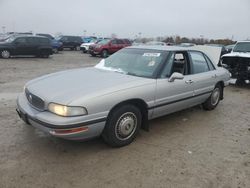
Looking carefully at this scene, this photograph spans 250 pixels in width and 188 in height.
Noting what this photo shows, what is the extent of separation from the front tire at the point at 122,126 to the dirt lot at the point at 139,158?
146mm

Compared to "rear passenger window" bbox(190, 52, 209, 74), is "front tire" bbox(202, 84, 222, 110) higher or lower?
lower

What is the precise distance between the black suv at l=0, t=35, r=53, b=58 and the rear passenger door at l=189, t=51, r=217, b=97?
15.4m

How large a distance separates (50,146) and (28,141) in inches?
16.8

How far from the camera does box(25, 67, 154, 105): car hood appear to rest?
359 centimetres

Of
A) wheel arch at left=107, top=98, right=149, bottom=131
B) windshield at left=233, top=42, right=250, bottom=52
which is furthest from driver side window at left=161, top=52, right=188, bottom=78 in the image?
windshield at left=233, top=42, right=250, bottom=52

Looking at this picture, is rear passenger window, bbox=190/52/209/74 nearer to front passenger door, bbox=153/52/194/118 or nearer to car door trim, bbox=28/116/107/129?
front passenger door, bbox=153/52/194/118

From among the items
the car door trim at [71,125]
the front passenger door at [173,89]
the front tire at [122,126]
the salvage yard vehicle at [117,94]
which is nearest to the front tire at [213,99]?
the salvage yard vehicle at [117,94]

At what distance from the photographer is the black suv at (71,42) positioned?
28727mm

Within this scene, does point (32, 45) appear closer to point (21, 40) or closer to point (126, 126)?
point (21, 40)

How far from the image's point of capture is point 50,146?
4039mm

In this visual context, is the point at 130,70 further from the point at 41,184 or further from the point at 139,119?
the point at 41,184

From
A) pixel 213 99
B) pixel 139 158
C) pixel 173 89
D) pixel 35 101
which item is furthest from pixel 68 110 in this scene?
pixel 213 99

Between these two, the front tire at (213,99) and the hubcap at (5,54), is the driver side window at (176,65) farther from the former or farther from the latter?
the hubcap at (5,54)

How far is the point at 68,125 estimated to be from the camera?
3357 mm
